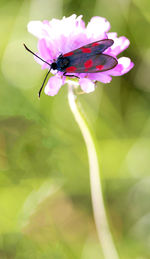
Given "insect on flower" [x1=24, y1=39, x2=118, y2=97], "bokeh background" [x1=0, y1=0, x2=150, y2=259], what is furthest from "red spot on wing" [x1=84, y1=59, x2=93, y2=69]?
"bokeh background" [x1=0, y1=0, x2=150, y2=259]

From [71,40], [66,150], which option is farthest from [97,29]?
[66,150]

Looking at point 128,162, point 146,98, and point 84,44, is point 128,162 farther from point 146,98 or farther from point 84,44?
point 84,44

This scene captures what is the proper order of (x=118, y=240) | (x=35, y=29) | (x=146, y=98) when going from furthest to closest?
1. (x=146, y=98)
2. (x=118, y=240)
3. (x=35, y=29)

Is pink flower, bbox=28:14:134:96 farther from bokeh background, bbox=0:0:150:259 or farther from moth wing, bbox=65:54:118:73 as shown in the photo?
bokeh background, bbox=0:0:150:259

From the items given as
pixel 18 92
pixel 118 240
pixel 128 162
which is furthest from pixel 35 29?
pixel 118 240

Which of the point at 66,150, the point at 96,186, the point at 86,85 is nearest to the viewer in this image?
the point at 86,85

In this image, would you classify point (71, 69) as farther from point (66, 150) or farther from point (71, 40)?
point (66, 150)

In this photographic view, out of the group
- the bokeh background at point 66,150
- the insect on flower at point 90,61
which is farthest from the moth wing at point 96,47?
the bokeh background at point 66,150
